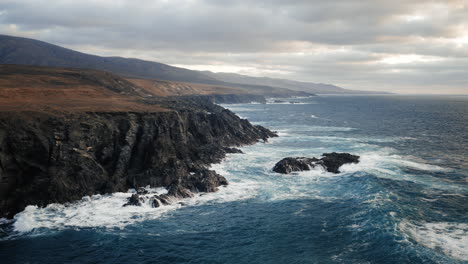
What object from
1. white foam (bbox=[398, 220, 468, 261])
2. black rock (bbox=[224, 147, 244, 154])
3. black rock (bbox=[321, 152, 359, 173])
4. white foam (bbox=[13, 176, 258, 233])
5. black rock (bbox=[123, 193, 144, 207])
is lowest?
white foam (bbox=[13, 176, 258, 233])

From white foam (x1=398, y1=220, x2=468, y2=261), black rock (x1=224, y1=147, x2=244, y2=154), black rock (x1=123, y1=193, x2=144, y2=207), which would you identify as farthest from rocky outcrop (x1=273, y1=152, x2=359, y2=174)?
black rock (x1=123, y1=193, x2=144, y2=207)

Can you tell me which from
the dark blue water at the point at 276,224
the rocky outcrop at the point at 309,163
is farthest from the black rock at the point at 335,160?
the dark blue water at the point at 276,224

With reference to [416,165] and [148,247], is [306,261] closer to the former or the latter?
[148,247]

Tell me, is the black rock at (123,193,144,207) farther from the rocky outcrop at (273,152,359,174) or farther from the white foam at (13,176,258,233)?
the rocky outcrop at (273,152,359,174)

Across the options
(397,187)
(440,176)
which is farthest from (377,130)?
(397,187)

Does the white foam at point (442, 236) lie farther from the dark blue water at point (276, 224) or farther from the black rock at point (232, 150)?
the black rock at point (232, 150)
